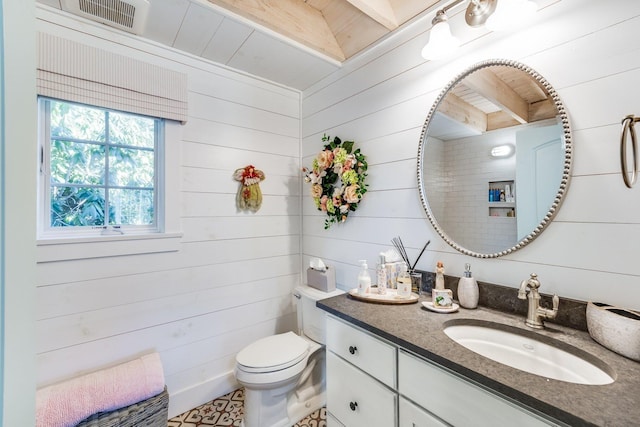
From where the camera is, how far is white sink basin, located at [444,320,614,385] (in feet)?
2.82

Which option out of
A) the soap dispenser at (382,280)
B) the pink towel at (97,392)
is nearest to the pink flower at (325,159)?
the soap dispenser at (382,280)

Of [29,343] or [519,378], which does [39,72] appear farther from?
[519,378]

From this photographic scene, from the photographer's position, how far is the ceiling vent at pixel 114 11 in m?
1.42

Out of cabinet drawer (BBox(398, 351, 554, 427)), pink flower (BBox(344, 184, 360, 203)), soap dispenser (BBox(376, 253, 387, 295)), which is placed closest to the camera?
cabinet drawer (BBox(398, 351, 554, 427))

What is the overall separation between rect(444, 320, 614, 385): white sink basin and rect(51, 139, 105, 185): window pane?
208cm

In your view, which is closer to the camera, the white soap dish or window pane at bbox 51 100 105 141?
the white soap dish

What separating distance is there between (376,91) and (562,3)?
3.03 ft

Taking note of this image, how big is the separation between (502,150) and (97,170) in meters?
2.21

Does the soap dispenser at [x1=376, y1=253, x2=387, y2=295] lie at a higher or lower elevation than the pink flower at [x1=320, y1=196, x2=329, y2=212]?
lower

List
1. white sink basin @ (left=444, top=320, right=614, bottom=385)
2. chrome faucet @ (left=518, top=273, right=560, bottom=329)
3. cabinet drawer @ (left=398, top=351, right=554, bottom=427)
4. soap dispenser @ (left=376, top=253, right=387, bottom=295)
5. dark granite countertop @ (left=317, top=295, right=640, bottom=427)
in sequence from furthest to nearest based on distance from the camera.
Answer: soap dispenser @ (left=376, top=253, right=387, bottom=295) < chrome faucet @ (left=518, top=273, right=560, bottom=329) < white sink basin @ (left=444, top=320, right=614, bottom=385) < cabinet drawer @ (left=398, top=351, right=554, bottom=427) < dark granite countertop @ (left=317, top=295, right=640, bottom=427)

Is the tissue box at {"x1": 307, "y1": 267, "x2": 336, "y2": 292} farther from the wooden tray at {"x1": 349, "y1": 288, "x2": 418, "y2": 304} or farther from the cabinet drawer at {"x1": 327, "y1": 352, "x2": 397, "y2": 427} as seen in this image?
the cabinet drawer at {"x1": 327, "y1": 352, "x2": 397, "y2": 427}

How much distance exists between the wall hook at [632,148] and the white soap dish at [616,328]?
0.42 m

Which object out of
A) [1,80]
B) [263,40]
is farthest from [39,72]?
[1,80]

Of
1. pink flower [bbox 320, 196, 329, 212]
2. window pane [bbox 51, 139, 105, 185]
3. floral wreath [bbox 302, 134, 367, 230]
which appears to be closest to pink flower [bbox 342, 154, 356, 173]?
floral wreath [bbox 302, 134, 367, 230]
